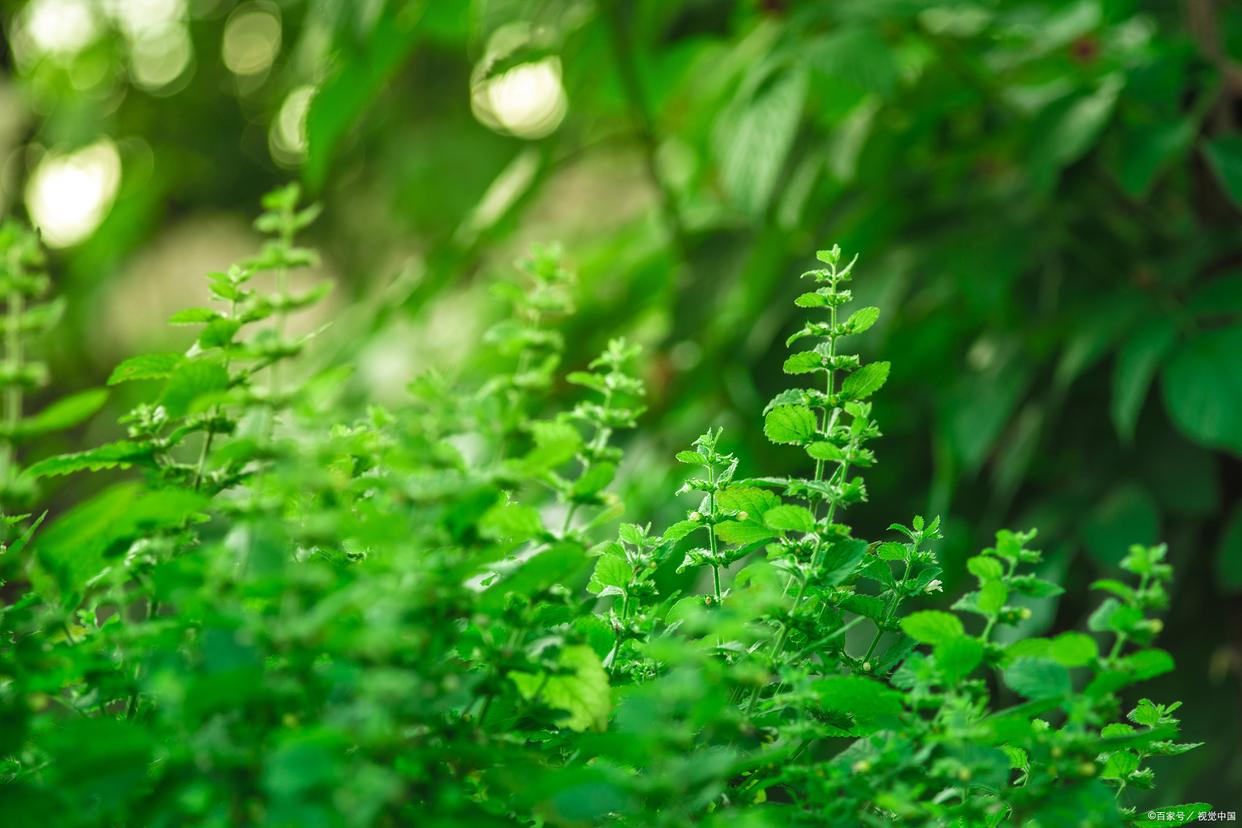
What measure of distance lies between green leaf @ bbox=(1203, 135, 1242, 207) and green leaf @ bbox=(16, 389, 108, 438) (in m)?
0.90

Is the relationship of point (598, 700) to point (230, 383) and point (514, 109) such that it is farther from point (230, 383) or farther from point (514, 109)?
point (514, 109)

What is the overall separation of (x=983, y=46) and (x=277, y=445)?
3.39 feet

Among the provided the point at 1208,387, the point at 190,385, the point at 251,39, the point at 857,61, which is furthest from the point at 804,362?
the point at 251,39

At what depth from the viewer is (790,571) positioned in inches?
16.8

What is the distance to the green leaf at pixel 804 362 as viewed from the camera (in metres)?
0.43

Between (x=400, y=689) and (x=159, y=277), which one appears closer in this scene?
(x=400, y=689)

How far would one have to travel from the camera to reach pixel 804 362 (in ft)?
1.42

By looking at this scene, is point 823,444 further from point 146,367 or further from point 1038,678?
point 146,367

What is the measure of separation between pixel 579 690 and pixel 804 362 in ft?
0.48

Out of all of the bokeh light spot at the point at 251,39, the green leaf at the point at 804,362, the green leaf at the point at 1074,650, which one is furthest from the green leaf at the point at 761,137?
the bokeh light spot at the point at 251,39

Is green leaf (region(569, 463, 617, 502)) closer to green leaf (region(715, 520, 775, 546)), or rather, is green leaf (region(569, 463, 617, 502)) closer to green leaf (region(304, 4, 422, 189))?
green leaf (region(715, 520, 775, 546))

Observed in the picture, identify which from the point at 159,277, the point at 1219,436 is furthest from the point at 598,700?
the point at 159,277

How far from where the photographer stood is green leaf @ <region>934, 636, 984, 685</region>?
1.26 feet

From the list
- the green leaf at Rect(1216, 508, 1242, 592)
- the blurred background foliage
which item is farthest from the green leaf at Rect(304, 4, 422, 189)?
the green leaf at Rect(1216, 508, 1242, 592)
